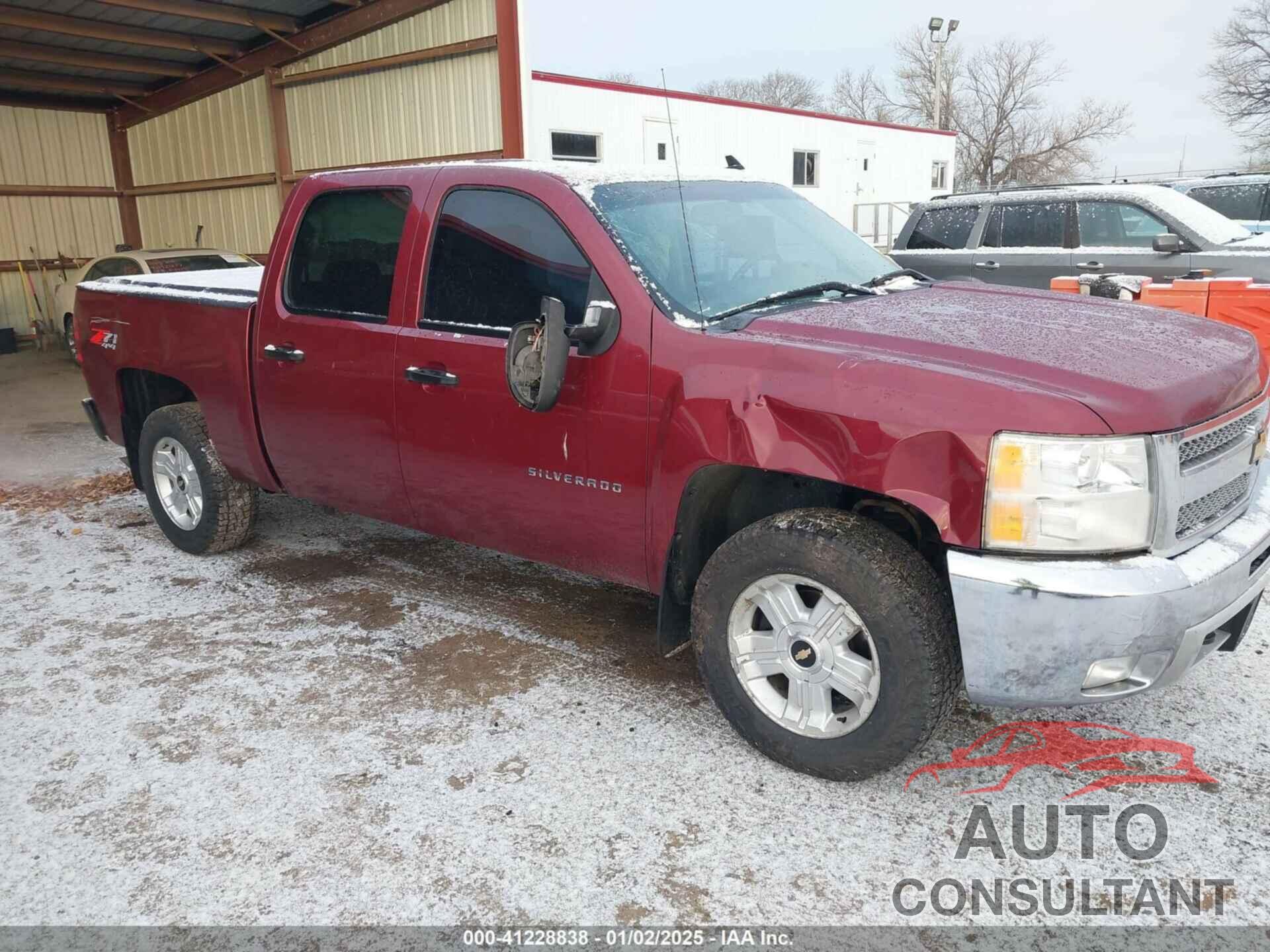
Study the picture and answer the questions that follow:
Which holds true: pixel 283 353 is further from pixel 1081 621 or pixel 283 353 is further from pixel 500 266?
pixel 1081 621

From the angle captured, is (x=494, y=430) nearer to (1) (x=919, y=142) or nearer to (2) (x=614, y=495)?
(2) (x=614, y=495)

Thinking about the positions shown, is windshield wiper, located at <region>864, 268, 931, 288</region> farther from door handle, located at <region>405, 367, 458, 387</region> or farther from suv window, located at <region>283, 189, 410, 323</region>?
suv window, located at <region>283, 189, 410, 323</region>

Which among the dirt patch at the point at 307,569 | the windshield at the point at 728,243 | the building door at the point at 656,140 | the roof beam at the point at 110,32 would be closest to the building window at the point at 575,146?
the building door at the point at 656,140

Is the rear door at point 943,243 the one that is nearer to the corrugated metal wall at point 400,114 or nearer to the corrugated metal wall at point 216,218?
the corrugated metal wall at point 400,114

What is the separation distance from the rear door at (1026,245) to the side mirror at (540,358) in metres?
7.09

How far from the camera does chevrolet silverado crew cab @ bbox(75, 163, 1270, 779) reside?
100 inches

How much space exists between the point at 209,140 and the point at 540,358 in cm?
1613

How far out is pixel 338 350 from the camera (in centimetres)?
409

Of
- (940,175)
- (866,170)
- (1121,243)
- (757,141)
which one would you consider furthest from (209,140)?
(940,175)

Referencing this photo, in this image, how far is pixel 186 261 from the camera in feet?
43.8

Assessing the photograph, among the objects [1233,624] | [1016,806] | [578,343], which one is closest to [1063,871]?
[1016,806]

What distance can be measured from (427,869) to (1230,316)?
5822mm

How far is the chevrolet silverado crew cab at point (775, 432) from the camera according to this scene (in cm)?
254

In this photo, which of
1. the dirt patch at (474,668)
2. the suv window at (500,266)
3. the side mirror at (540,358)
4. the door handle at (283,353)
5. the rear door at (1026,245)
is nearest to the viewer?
the side mirror at (540,358)
